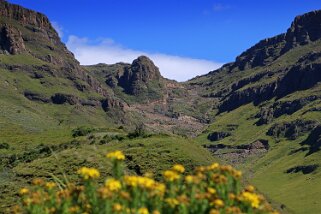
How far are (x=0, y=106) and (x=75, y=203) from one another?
191184 mm

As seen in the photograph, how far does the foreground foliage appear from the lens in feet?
24.5

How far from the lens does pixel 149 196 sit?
7734 millimetres

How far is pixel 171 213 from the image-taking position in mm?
7664

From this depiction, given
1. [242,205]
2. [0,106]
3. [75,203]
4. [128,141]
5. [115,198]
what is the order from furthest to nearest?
[0,106] < [128,141] < [75,203] < [242,205] < [115,198]

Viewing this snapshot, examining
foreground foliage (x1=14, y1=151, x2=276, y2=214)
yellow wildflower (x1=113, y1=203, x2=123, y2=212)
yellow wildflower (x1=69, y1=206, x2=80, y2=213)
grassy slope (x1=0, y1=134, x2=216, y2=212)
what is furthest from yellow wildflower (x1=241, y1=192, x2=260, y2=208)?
grassy slope (x1=0, y1=134, x2=216, y2=212)

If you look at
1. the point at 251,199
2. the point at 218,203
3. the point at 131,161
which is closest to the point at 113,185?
the point at 218,203

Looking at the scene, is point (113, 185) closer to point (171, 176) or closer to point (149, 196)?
point (149, 196)

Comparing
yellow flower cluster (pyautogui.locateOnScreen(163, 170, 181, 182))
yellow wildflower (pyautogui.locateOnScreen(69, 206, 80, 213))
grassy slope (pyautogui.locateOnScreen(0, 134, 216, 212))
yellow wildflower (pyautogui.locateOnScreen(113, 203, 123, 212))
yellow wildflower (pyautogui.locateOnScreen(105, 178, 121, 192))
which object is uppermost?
yellow flower cluster (pyautogui.locateOnScreen(163, 170, 181, 182))

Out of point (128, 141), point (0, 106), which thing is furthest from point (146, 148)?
point (0, 106)

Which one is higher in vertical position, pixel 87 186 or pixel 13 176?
pixel 87 186

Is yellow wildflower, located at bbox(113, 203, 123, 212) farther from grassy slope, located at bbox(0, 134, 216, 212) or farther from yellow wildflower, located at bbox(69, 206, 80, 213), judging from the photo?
grassy slope, located at bbox(0, 134, 216, 212)

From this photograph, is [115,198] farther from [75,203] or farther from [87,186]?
[75,203]

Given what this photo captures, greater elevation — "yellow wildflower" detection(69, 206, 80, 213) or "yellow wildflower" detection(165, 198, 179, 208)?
"yellow wildflower" detection(165, 198, 179, 208)

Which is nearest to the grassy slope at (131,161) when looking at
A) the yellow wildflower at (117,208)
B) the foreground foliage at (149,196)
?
the foreground foliage at (149,196)
